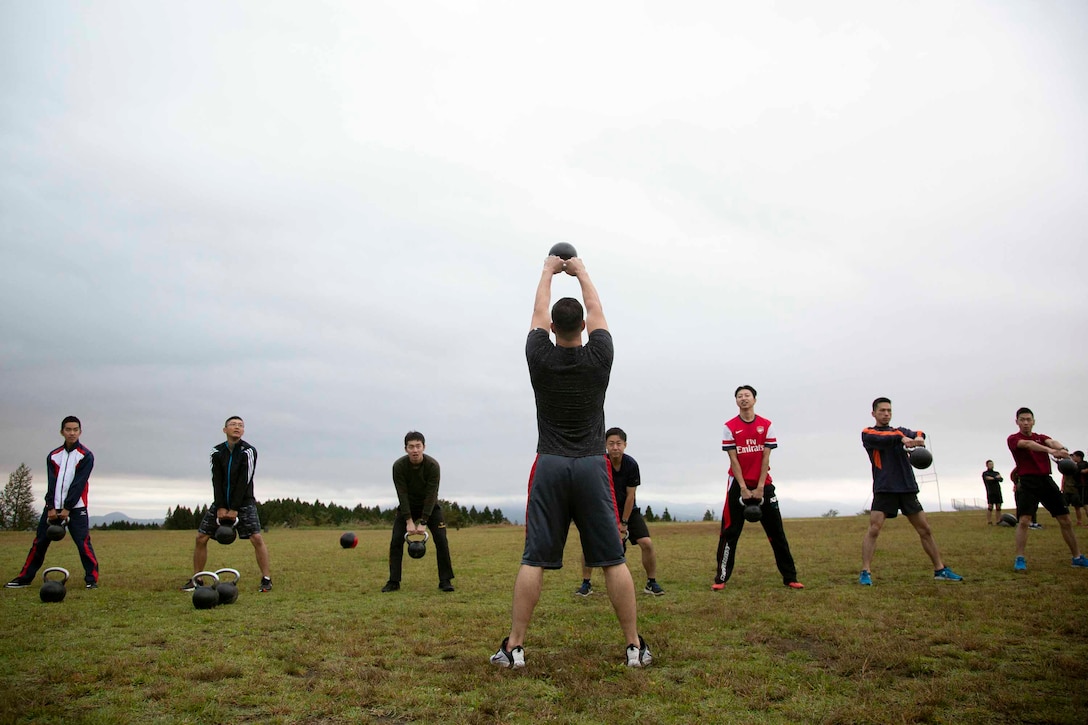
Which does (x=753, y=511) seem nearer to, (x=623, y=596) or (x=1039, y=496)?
(x=623, y=596)

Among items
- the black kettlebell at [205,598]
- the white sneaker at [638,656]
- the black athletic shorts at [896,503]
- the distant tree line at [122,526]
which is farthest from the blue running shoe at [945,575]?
the distant tree line at [122,526]

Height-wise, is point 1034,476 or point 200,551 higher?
point 1034,476

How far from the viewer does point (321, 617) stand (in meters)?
6.80

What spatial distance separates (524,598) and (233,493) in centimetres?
575

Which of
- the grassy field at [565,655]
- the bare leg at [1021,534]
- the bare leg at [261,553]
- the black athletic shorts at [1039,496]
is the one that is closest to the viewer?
the grassy field at [565,655]

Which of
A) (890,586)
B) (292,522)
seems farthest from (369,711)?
(292,522)

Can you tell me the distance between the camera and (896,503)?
28.8 ft

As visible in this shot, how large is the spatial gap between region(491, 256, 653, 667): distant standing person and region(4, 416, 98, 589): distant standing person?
309 inches

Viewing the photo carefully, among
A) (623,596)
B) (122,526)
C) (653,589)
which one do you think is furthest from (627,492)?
(122,526)

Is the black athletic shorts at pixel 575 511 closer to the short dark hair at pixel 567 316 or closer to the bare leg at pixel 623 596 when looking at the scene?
the bare leg at pixel 623 596

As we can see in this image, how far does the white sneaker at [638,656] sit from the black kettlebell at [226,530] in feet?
19.4

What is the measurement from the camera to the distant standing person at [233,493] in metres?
8.78

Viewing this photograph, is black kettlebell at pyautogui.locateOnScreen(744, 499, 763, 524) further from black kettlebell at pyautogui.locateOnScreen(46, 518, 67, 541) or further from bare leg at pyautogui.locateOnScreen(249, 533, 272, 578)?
black kettlebell at pyautogui.locateOnScreen(46, 518, 67, 541)

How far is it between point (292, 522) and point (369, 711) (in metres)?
33.7
